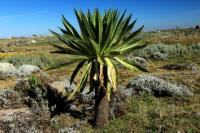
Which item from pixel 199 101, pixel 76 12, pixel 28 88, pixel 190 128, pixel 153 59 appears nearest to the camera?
pixel 190 128

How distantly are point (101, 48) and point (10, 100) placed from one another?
15.3 feet

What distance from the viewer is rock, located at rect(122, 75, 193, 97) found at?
14.2 metres

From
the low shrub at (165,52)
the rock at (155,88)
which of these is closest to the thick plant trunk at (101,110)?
the rock at (155,88)

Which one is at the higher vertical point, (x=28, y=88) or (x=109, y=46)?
(x=109, y=46)

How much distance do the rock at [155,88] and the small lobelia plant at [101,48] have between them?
3.47 metres

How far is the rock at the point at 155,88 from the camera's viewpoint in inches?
558

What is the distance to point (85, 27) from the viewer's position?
1066 centimetres

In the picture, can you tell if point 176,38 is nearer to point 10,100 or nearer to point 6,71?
point 6,71

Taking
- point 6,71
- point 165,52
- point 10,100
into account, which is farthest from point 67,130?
point 165,52

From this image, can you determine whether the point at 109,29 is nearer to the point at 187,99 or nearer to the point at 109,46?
the point at 109,46

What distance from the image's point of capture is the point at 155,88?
14.7 metres

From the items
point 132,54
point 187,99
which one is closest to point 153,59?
point 132,54

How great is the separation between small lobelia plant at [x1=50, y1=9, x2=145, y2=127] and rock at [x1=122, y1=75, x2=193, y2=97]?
347cm

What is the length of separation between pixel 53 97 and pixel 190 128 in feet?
16.9
